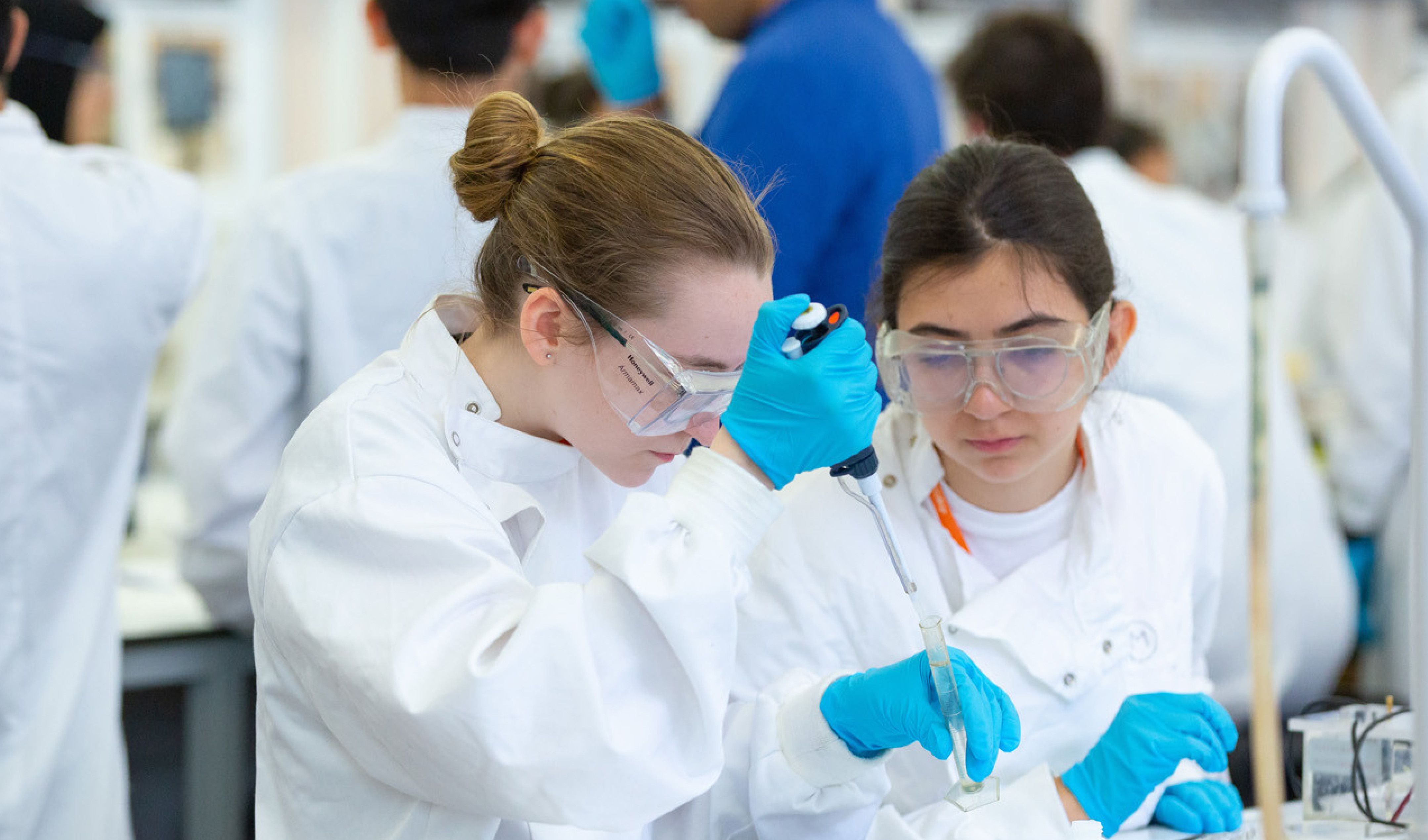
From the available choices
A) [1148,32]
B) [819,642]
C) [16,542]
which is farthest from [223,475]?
[1148,32]

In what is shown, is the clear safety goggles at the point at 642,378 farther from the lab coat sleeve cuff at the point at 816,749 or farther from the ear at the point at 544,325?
the lab coat sleeve cuff at the point at 816,749

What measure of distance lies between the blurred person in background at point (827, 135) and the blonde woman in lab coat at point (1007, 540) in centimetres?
59

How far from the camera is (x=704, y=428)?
4.59 ft

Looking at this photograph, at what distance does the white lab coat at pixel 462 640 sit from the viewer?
3.68 ft

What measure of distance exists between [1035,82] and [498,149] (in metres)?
1.85

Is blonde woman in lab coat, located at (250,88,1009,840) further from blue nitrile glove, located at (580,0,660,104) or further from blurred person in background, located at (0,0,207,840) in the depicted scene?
blue nitrile glove, located at (580,0,660,104)

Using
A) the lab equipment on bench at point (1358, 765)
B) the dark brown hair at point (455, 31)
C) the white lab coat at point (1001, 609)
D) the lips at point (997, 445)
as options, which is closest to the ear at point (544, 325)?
the white lab coat at point (1001, 609)

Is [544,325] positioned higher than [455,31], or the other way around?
[455,31]

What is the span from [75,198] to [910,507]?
1.26m

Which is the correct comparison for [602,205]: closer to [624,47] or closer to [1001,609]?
[1001,609]

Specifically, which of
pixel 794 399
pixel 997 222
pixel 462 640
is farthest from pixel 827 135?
pixel 462 640

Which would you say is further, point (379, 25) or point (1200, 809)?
point (379, 25)

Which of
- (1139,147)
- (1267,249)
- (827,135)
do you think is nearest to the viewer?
(1267,249)

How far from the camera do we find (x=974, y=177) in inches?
63.7
